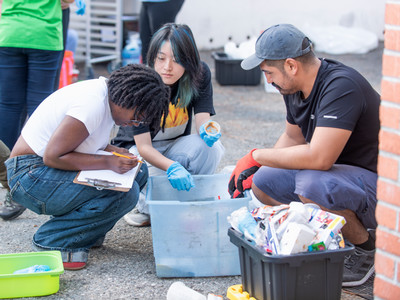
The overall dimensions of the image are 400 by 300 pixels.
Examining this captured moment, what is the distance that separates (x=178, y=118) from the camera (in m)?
3.48

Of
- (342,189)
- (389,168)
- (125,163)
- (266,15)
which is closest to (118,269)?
(125,163)

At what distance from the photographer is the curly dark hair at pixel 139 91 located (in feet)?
9.23

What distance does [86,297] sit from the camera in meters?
→ 2.67

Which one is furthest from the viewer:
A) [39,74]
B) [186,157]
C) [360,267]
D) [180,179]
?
[39,74]

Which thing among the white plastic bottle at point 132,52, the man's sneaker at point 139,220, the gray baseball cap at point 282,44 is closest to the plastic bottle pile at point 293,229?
the gray baseball cap at point 282,44

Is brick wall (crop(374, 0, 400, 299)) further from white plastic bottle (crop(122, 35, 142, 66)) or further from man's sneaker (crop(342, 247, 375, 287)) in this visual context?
white plastic bottle (crop(122, 35, 142, 66))

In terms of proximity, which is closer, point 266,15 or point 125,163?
point 125,163

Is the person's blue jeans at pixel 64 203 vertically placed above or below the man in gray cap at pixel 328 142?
below

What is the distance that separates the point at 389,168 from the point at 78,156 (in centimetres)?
145

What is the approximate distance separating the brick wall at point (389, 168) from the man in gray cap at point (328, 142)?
0.52 m

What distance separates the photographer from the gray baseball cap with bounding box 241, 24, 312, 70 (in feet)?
8.87

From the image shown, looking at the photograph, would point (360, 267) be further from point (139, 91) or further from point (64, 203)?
point (64, 203)

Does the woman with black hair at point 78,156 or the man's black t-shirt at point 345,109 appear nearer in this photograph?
the man's black t-shirt at point 345,109

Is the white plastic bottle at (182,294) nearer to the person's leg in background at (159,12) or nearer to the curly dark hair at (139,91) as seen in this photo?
the curly dark hair at (139,91)
